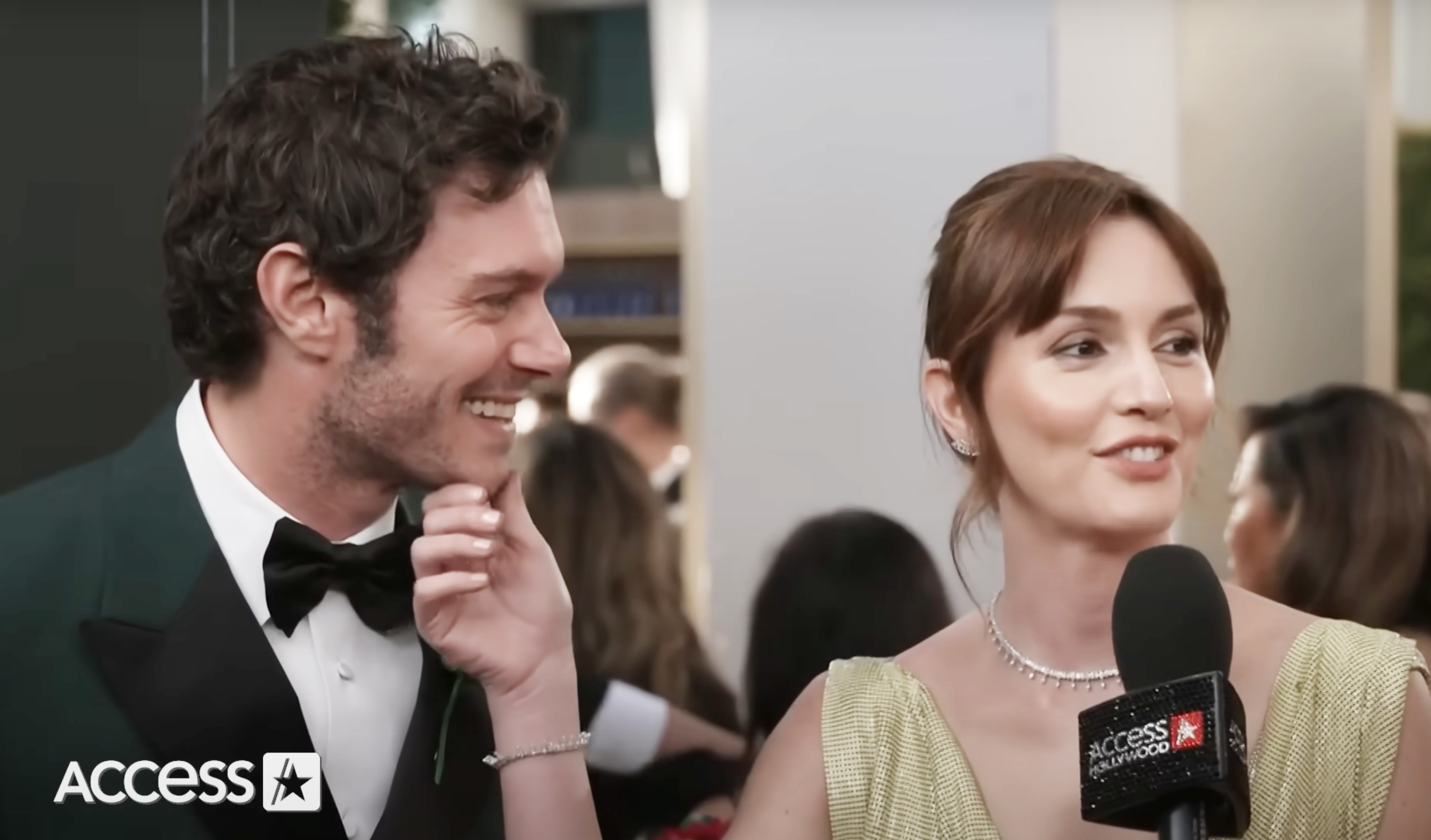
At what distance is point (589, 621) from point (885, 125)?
25.0 inches

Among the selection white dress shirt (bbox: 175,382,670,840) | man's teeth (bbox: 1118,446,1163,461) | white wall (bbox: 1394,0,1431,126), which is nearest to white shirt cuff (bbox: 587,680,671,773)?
white dress shirt (bbox: 175,382,670,840)

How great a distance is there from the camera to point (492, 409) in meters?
1.63

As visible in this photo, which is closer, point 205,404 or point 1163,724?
point 1163,724

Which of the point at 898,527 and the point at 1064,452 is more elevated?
the point at 1064,452

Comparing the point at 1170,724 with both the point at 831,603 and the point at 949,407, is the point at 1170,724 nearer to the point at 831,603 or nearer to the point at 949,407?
the point at 949,407

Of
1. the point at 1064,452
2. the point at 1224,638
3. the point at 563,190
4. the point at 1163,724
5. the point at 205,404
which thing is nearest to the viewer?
the point at 1163,724

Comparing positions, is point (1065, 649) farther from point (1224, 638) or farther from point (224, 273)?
point (224, 273)

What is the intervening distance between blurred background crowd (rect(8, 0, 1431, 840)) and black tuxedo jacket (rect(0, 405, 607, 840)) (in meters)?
0.18

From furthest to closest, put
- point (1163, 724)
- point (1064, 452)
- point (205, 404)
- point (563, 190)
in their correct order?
point (563, 190) < point (205, 404) < point (1064, 452) < point (1163, 724)

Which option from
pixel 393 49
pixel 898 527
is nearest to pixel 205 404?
pixel 393 49

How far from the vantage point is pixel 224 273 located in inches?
63.9

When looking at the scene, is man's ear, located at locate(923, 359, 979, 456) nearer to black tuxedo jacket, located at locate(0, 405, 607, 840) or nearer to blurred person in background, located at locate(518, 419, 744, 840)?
blurred person in background, located at locate(518, 419, 744, 840)

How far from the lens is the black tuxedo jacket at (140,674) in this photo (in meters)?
1.58

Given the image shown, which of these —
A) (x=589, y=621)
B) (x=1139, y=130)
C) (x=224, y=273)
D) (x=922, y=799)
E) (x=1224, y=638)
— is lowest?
(x=922, y=799)
